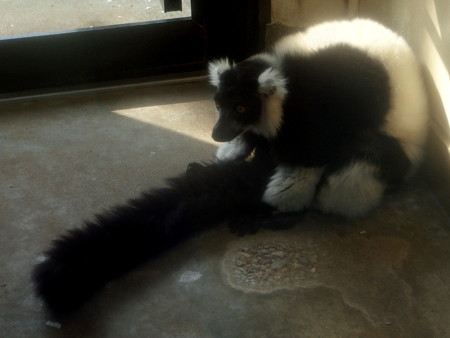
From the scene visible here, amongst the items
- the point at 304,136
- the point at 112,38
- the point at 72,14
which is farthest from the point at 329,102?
the point at 72,14

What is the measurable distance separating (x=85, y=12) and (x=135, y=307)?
2534mm

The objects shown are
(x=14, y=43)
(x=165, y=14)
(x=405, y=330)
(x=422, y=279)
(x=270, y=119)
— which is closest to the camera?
(x=405, y=330)

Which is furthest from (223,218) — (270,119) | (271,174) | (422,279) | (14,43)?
(14,43)

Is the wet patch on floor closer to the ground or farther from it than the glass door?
closer to the ground

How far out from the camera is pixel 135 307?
2.86 meters

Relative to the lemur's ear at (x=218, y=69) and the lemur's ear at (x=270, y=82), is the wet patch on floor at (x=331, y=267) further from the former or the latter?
the lemur's ear at (x=218, y=69)

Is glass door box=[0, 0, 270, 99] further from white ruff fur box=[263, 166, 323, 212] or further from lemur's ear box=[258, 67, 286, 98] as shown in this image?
white ruff fur box=[263, 166, 323, 212]

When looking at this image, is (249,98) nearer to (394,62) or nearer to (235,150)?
(235,150)

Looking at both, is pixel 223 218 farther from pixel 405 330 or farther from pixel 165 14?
pixel 165 14

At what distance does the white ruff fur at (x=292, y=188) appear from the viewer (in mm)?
3291

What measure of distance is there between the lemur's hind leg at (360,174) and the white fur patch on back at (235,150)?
494 mm

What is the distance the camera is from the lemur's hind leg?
3.23m

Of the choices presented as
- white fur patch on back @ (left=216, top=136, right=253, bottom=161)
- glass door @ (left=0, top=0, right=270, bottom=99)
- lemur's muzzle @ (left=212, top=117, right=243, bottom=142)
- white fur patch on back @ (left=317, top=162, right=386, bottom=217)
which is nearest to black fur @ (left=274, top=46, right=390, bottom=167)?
white fur patch on back @ (left=317, top=162, right=386, bottom=217)

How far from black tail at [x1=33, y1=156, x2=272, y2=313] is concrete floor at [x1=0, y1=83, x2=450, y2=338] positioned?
10cm
